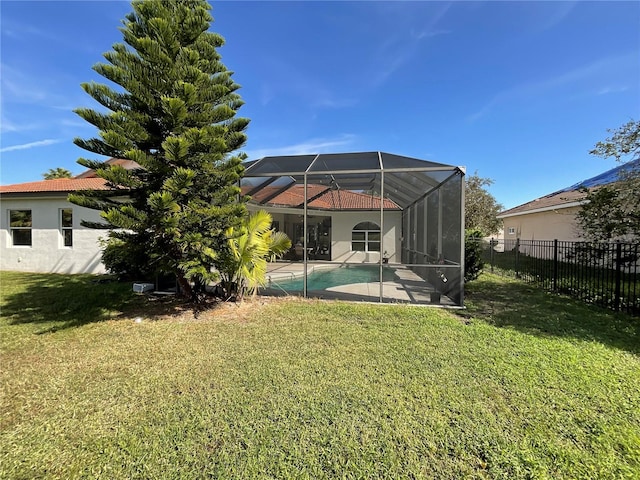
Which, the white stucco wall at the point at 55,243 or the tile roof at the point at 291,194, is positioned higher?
the tile roof at the point at 291,194

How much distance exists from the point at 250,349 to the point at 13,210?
47.7 feet

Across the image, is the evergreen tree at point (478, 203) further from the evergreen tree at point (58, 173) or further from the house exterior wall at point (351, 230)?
the evergreen tree at point (58, 173)

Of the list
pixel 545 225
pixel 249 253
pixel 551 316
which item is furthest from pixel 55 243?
pixel 545 225

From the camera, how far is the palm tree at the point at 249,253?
6184mm

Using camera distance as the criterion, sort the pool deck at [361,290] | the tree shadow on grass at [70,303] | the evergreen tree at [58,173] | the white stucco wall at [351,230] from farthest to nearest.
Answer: the evergreen tree at [58,173]
the white stucco wall at [351,230]
the pool deck at [361,290]
the tree shadow on grass at [70,303]

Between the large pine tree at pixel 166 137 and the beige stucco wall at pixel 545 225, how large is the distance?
1381cm

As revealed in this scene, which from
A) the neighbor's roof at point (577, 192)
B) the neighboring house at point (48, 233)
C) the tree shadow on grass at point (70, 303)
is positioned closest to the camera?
the tree shadow on grass at point (70, 303)

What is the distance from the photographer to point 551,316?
235 inches

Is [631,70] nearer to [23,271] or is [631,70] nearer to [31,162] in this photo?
[23,271]

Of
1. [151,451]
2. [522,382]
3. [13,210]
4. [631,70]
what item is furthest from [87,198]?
[631,70]

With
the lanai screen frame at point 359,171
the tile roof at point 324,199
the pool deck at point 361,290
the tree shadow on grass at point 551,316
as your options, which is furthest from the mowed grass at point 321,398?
the tile roof at point 324,199

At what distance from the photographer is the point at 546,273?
362 inches

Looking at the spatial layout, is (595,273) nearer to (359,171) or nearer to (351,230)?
Answer: (359,171)

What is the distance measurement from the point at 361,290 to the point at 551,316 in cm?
442
